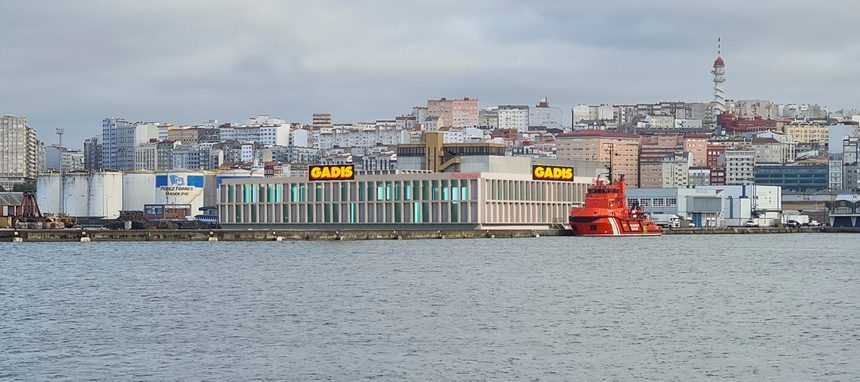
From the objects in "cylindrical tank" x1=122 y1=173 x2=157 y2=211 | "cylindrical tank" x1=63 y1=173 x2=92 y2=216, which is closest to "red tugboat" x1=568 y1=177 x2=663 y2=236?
"cylindrical tank" x1=122 y1=173 x2=157 y2=211

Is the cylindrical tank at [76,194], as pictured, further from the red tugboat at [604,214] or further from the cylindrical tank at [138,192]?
the red tugboat at [604,214]

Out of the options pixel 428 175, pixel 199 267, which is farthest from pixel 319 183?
pixel 199 267

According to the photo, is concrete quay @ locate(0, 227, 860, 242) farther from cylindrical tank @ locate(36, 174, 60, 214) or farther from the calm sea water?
cylindrical tank @ locate(36, 174, 60, 214)

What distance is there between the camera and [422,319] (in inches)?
1658

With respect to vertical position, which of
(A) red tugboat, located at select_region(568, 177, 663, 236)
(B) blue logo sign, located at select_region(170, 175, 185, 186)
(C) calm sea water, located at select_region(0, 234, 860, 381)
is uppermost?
(B) blue logo sign, located at select_region(170, 175, 185, 186)

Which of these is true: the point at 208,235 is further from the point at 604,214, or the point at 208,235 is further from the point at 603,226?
the point at 603,226

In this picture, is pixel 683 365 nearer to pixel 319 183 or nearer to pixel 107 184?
pixel 319 183

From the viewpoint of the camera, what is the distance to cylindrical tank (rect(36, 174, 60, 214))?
17362cm

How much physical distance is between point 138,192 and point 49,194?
11596 mm

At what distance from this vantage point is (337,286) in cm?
5428

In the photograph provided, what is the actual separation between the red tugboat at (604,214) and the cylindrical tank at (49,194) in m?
76.8

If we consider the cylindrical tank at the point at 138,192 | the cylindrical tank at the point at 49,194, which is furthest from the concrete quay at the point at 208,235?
the cylindrical tank at the point at 49,194

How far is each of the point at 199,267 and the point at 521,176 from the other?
6045cm

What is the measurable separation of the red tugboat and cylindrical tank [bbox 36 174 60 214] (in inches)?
3023
